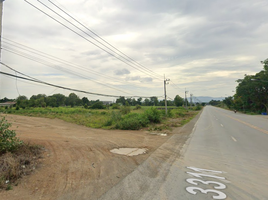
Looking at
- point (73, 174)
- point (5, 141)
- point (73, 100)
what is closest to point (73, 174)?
point (73, 174)

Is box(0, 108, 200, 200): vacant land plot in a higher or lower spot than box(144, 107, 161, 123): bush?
lower

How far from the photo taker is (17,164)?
547 centimetres

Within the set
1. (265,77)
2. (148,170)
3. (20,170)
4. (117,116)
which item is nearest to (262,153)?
(148,170)

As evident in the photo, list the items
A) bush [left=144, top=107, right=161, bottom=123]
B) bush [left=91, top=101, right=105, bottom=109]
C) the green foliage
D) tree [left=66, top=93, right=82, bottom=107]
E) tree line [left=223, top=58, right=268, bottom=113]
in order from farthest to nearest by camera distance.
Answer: tree [left=66, top=93, right=82, bottom=107] → bush [left=91, top=101, right=105, bottom=109] → tree line [left=223, top=58, right=268, bottom=113] → bush [left=144, top=107, right=161, bottom=123] → the green foliage

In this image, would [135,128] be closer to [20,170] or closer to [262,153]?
[262,153]

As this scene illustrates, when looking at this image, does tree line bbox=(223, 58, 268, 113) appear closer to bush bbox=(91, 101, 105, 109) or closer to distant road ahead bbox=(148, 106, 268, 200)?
bush bbox=(91, 101, 105, 109)

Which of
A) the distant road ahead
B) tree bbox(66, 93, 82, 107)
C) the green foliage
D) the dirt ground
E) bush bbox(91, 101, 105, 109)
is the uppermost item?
tree bbox(66, 93, 82, 107)

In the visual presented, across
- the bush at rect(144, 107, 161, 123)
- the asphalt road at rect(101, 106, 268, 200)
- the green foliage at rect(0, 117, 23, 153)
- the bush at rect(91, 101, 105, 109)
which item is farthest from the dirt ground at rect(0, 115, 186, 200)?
the bush at rect(91, 101, 105, 109)

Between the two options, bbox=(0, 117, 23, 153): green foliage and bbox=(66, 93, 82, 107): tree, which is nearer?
bbox=(0, 117, 23, 153): green foliage

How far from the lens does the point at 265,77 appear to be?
49.6 meters

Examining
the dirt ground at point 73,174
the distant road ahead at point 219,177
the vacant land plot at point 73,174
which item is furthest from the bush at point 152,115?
the dirt ground at point 73,174

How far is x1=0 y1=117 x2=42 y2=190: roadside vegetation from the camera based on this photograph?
497cm

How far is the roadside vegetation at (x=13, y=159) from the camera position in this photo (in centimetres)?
497

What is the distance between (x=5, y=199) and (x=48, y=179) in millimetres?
1224
